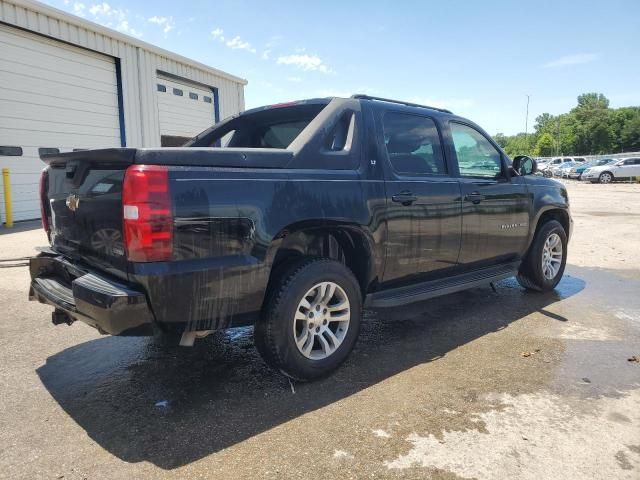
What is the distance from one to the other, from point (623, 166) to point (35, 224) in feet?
110

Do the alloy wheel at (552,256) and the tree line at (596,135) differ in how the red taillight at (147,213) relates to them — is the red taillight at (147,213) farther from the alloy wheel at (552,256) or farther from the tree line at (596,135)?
the tree line at (596,135)

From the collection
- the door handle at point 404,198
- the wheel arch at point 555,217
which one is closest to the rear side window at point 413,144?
the door handle at point 404,198

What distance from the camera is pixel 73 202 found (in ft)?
9.62

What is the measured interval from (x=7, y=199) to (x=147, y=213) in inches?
386

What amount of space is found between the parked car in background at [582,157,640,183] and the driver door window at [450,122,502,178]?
106 feet

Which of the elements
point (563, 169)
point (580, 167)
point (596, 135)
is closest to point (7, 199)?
point (580, 167)

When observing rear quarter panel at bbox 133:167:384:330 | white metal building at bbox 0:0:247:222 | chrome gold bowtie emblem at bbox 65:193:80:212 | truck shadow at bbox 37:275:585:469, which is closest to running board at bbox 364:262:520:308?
truck shadow at bbox 37:275:585:469

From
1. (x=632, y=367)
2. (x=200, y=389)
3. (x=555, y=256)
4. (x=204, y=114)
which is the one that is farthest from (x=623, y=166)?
(x=200, y=389)

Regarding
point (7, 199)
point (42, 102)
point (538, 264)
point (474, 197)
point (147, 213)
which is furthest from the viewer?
point (42, 102)

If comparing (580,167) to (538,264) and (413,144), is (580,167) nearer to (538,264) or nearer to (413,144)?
(538,264)

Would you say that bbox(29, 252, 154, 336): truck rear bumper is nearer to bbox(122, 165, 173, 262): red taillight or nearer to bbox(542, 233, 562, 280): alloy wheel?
bbox(122, 165, 173, 262): red taillight

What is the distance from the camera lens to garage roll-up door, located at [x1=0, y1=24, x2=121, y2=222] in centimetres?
1038

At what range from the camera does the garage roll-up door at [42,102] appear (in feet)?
34.1

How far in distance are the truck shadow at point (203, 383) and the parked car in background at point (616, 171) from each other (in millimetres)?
32447
